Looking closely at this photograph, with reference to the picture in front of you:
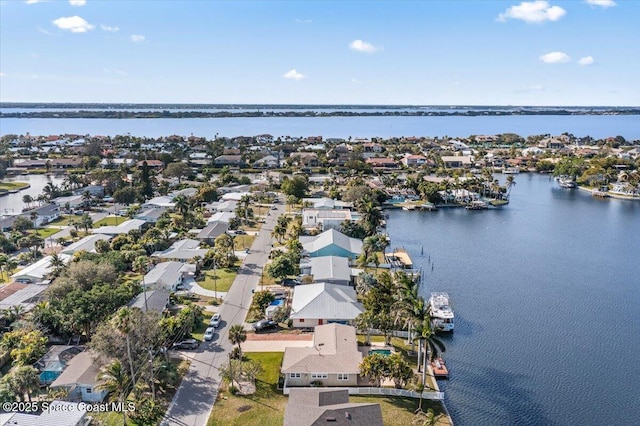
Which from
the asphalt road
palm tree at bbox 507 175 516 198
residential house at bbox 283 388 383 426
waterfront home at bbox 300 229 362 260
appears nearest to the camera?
residential house at bbox 283 388 383 426

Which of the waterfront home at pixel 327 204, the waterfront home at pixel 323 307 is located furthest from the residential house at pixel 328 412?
the waterfront home at pixel 327 204

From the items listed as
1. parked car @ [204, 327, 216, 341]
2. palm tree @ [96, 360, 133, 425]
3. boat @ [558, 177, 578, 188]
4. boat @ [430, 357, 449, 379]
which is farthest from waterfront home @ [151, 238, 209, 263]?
boat @ [558, 177, 578, 188]

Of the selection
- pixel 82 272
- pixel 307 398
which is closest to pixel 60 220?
pixel 82 272

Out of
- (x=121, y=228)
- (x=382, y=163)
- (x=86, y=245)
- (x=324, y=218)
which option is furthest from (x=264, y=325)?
(x=382, y=163)

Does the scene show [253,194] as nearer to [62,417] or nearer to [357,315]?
[357,315]

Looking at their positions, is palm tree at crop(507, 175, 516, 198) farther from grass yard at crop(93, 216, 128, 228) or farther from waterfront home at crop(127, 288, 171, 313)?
waterfront home at crop(127, 288, 171, 313)

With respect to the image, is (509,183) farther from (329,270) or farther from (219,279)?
(219,279)
